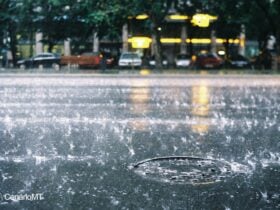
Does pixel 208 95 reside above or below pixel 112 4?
below

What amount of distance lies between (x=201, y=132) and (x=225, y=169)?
3232 millimetres

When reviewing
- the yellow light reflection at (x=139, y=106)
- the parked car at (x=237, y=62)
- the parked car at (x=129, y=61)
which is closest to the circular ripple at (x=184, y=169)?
the yellow light reflection at (x=139, y=106)

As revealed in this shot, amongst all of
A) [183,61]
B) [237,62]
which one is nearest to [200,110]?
[237,62]

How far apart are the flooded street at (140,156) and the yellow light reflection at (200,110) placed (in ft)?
0.09

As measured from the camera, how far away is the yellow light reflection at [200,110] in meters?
11.6

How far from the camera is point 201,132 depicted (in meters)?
10.9

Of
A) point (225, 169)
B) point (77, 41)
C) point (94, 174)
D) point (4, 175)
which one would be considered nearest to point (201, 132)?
point (225, 169)

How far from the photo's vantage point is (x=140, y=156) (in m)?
8.50

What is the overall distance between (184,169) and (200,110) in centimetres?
730

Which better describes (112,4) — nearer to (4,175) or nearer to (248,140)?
(248,140)

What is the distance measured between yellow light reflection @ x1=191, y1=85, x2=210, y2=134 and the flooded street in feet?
0.09

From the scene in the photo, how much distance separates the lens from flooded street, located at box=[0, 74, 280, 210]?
625 centimetres

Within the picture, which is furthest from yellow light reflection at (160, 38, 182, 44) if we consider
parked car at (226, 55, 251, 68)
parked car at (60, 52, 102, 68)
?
parked car at (60, 52, 102, 68)

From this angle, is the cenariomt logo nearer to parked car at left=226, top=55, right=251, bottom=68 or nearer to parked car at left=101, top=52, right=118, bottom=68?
parked car at left=101, top=52, right=118, bottom=68
